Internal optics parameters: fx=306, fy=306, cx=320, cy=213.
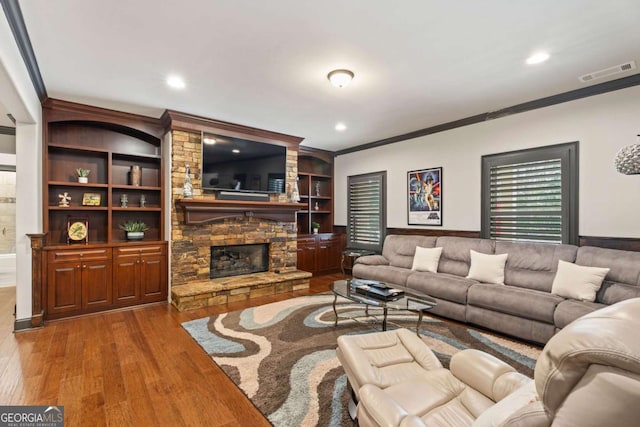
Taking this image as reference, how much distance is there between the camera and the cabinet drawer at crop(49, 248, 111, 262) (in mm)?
3678

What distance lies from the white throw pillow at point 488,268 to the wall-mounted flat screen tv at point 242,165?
10.7 feet

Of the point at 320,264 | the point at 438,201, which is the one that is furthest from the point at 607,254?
the point at 320,264

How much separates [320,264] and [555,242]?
398 centimetres

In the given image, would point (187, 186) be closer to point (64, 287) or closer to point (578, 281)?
point (64, 287)

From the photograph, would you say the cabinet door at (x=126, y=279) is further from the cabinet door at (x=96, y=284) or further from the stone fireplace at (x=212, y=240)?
the stone fireplace at (x=212, y=240)

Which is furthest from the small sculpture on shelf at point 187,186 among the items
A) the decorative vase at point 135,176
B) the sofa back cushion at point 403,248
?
the sofa back cushion at point 403,248

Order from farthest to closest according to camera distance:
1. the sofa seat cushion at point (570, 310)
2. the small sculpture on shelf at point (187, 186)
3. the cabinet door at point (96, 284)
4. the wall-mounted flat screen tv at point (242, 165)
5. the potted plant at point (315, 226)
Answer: the potted plant at point (315, 226) → the wall-mounted flat screen tv at point (242, 165) → the small sculpture on shelf at point (187, 186) → the cabinet door at point (96, 284) → the sofa seat cushion at point (570, 310)

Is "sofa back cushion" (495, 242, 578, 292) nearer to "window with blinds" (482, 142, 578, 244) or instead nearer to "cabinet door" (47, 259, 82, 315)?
"window with blinds" (482, 142, 578, 244)

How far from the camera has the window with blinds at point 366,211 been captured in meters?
5.98

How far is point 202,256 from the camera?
465 centimetres

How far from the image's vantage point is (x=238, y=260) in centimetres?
520

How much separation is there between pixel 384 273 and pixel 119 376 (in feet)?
10.6

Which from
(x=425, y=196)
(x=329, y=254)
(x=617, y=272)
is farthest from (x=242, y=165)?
(x=617, y=272)

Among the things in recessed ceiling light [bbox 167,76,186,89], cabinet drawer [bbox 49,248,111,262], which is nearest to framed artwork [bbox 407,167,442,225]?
recessed ceiling light [bbox 167,76,186,89]
